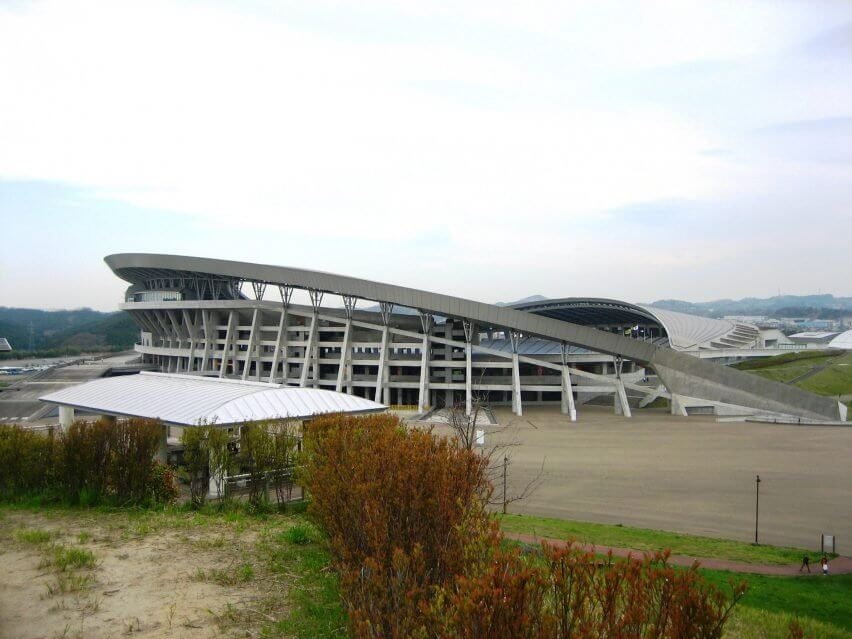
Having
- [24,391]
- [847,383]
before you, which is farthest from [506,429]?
[24,391]

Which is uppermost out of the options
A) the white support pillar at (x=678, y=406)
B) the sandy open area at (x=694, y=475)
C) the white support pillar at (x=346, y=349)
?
the white support pillar at (x=346, y=349)

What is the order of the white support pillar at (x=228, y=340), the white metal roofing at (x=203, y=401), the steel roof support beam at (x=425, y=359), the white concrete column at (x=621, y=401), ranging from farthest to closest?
the white support pillar at (x=228, y=340) → the steel roof support beam at (x=425, y=359) → the white concrete column at (x=621, y=401) → the white metal roofing at (x=203, y=401)

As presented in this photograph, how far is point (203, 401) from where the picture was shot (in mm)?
24500

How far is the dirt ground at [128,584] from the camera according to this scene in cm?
887

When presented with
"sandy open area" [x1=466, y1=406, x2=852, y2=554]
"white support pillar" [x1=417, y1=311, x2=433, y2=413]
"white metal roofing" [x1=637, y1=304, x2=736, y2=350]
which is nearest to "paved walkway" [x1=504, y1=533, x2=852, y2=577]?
"sandy open area" [x1=466, y1=406, x2=852, y2=554]

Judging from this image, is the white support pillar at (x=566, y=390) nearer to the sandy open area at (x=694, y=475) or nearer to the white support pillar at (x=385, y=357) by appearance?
the sandy open area at (x=694, y=475)

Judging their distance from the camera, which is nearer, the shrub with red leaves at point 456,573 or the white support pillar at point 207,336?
the shrub with red leaves at point 456,573

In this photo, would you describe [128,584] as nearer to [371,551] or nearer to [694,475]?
[371,551]

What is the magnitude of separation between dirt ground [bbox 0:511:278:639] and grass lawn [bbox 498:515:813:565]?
7.11 m

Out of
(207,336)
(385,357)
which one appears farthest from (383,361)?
(207,336)

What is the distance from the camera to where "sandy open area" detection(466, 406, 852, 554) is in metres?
19.8

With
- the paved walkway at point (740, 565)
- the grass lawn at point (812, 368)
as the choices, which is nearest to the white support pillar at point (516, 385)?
the grass lawn at point (812, 368)

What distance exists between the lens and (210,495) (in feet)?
62.2

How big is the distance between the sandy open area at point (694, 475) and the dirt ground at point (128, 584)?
11485mm
